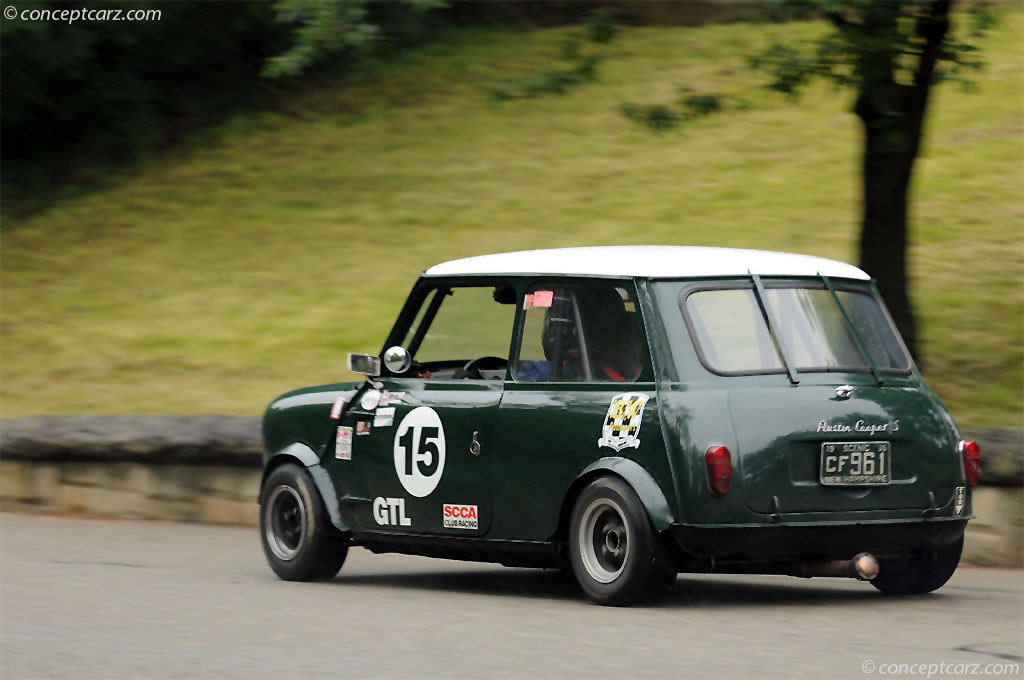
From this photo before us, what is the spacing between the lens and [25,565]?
452 inches

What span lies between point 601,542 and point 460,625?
94 cm

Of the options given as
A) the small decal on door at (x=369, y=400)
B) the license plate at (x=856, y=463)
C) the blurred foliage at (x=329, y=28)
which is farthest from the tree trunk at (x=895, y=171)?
the license plate at (x=856, y=463)

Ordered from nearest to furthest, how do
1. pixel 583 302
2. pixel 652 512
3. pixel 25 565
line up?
pixel 652 512
pixel 583 302
pixel 25 565

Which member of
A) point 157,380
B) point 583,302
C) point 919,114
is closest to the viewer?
point 583,302

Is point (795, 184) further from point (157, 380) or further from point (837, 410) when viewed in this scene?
point (837, 410)

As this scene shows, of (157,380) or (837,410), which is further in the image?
(157,380)

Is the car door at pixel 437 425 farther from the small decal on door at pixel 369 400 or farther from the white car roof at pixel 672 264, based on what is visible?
the white car roof at pixel 672 264

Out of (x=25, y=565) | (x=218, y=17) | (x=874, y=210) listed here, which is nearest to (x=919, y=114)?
(x=874, y=210)

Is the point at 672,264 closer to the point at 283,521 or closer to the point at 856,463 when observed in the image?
the point at 856,463

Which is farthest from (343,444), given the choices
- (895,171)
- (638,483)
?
(895,171)

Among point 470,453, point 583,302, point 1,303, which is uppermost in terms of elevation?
point 583,302

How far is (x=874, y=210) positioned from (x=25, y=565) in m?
7.42

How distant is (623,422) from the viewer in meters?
8.86

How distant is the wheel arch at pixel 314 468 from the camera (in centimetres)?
1049
